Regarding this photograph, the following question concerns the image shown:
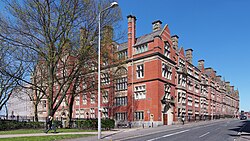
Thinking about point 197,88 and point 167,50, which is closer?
point 167,50

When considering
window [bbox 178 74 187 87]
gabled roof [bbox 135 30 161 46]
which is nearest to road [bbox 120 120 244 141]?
gabled roof [bbox 135 30 161 46]

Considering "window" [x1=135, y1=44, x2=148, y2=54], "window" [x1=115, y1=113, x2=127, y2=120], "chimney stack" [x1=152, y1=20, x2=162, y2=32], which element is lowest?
"window" [x1=115, y1=113, x2=127, y2=120]

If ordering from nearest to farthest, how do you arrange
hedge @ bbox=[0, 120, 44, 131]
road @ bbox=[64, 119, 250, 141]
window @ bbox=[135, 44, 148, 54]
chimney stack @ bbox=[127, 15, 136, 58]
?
1. road @ bbox=[64, 119, 250, 141]
2. hedge @ bbox=[0, 120, 44, 131]
3. window @ bbox=[135, 44, 148, 54]
4. chimney stack @ bbox=[127, 15, 136, 58]

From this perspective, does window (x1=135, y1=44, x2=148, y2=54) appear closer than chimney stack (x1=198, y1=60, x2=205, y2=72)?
Yes

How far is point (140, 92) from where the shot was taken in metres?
42.7

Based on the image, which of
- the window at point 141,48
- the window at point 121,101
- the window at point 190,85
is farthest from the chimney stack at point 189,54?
the window at point 121,101

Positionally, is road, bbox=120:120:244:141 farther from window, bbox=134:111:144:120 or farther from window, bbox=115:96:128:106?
window, bbox=115:96:128:106

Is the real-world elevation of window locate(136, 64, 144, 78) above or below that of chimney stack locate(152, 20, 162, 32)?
below

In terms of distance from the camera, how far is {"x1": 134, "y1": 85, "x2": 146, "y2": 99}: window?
42125 millimetres

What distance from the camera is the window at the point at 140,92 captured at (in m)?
42.1

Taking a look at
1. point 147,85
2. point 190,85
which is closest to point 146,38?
point 147,85

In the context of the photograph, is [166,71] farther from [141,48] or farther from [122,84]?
[122,84]

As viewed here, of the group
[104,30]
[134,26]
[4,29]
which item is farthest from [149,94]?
[4,29]

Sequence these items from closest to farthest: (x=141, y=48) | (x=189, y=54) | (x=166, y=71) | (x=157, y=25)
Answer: (x=141, y=48) → (x=166, y=71) → (x=157, y=25) → (x=189, y=54)
